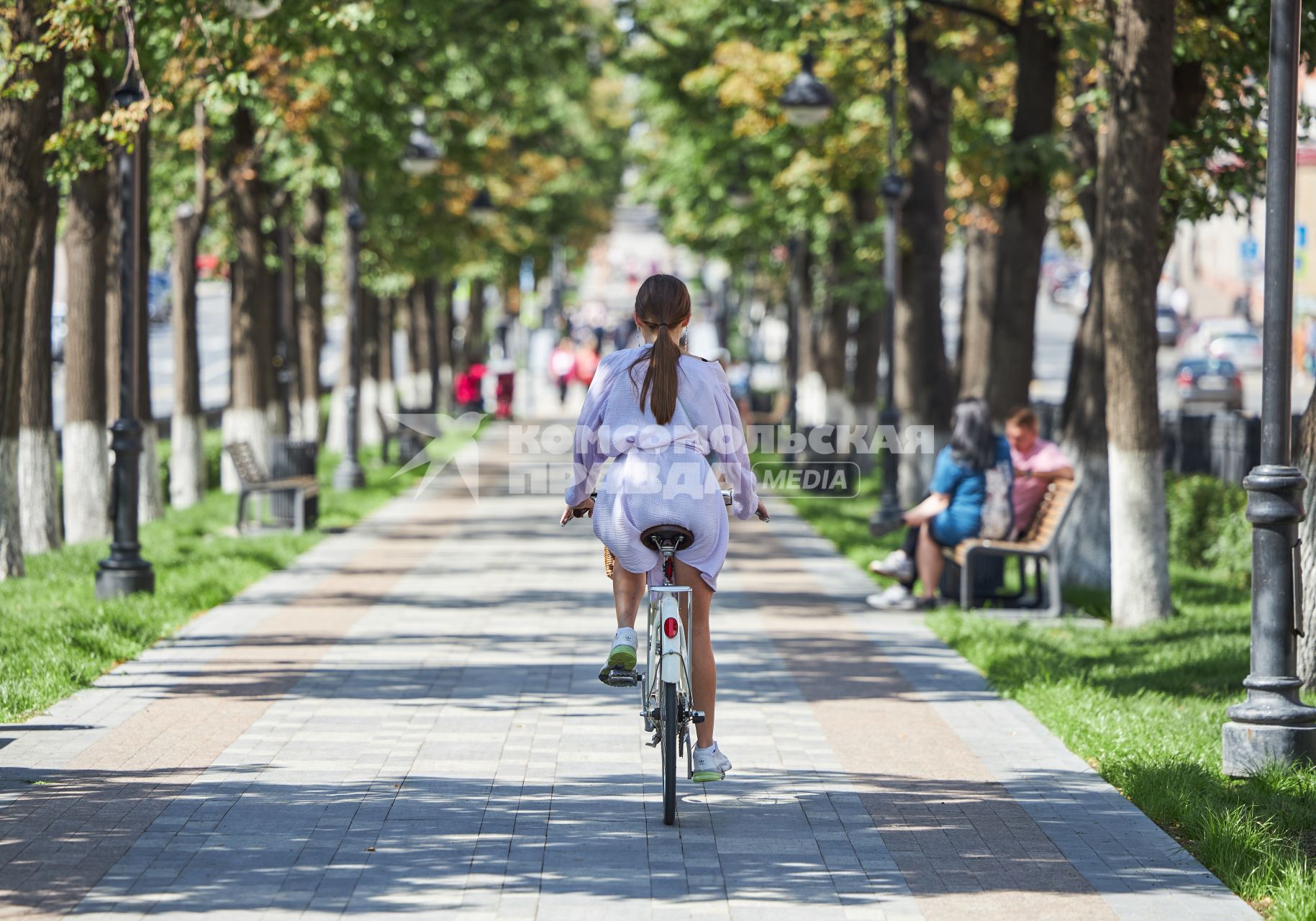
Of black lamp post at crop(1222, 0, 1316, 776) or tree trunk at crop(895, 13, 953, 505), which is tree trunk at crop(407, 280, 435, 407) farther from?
black lamp post at crop(1222, 0, 1316, 776)

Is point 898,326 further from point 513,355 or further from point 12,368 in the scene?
point 513,355

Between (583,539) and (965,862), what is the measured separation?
39.5 ft

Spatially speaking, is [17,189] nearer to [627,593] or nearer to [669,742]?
[627,593]

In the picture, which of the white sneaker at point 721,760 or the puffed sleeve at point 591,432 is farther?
the white sneaker at point 721,760

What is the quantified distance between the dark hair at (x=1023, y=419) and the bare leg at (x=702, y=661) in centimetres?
665

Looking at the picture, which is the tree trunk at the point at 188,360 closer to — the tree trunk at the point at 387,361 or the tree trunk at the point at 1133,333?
the tree trunk at the point at 1133,333

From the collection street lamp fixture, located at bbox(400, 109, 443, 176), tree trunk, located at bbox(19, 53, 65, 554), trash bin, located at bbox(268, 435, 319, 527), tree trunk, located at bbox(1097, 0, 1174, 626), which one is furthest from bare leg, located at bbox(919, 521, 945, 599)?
street lamp fixture, located at bbox(400, 109, 443, 176)

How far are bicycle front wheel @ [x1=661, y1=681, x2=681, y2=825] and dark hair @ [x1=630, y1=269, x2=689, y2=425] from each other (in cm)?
96

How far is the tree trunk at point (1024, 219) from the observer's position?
52.1ft

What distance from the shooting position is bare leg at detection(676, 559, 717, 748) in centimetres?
665

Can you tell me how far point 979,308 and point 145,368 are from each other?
28.9ft

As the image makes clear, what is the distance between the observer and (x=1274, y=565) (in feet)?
24.3

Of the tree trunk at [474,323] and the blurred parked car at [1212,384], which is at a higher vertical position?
the tree trunk at [474,323]

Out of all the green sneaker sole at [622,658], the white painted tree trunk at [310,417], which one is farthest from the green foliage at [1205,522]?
the white painted tree trunk at [310,417]
